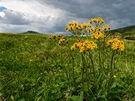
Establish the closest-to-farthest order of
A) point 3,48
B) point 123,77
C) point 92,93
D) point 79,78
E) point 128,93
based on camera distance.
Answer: point 92,93, point 128,93, point 79,78, point 123,77, point 3,48

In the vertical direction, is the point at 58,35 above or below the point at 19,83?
above

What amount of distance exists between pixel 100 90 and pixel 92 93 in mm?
228

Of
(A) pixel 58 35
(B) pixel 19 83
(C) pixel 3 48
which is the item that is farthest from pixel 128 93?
(C) pixel 3 48

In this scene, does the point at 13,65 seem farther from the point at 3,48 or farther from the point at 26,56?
the point at 3,48

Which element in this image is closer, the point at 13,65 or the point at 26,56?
the point at 13,65

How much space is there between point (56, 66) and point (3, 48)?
15.4 feet

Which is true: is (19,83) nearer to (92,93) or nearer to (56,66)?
(56,66)

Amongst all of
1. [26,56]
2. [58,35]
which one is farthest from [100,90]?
[26,56]

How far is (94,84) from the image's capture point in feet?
23.6

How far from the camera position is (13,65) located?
11547mm

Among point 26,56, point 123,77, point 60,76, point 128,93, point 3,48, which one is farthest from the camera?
Result: point 3,48

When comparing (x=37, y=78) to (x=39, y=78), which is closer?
(x=39, y=78)

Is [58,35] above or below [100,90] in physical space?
above

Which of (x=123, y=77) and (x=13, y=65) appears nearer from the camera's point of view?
(x=123, y=77)
